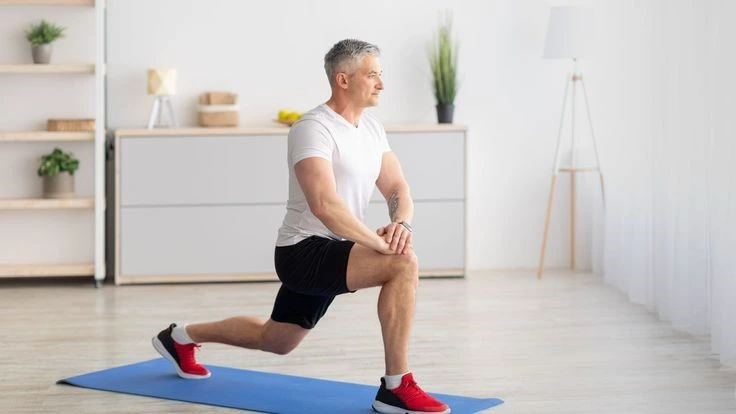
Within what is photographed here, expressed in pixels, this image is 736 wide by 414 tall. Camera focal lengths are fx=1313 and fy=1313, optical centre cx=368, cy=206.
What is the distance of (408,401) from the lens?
155 inches

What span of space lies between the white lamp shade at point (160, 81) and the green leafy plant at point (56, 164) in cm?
57

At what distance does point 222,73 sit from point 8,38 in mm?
1192

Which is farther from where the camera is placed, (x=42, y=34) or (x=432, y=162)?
(x=432, y=162)

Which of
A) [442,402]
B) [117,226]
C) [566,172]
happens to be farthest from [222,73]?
[442,402]

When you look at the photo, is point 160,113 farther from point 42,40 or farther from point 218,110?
point 42,40

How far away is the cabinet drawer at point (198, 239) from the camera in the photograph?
7.11 meters

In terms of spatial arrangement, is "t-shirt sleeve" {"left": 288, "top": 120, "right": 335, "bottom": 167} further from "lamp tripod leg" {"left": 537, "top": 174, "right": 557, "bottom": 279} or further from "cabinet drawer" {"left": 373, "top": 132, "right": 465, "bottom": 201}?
"lamp tripod leg" {"left": 537, "top": 174, "right": 557, "bottom": 279}

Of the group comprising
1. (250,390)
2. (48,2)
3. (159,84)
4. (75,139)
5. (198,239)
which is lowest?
(250,390)

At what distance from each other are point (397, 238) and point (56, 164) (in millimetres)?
3634

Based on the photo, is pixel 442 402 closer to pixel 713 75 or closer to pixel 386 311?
pixel 386 311

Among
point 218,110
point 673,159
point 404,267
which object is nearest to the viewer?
point 404,267

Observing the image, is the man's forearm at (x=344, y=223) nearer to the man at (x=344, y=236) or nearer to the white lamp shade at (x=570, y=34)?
the man at (x=344, y=236)

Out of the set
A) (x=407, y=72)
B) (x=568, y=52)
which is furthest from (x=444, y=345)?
(x=407, y=72)

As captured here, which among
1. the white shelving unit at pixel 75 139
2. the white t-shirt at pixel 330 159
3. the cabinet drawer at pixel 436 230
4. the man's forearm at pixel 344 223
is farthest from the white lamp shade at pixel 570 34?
the man's forearm at pixel 344 223
